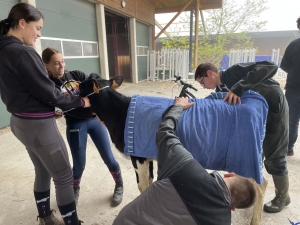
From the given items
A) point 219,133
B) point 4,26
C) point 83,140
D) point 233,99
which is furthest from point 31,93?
point 233,99

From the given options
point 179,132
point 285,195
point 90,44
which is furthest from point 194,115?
point 90,44

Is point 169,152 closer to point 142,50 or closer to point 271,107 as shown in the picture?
point 271,107

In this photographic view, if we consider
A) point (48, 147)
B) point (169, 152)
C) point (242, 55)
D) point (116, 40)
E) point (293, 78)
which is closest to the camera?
point (169, 152)

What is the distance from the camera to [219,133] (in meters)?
1.77

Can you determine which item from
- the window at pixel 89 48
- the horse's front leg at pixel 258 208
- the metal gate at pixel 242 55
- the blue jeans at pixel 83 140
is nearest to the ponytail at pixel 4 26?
the blue jeans at pixel 83 140

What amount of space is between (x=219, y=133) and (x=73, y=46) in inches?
275

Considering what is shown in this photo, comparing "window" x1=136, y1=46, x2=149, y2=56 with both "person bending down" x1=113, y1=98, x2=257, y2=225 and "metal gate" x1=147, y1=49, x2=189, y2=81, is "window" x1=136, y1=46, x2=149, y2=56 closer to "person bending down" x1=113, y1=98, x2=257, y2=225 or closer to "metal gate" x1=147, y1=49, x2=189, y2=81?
"metal gate" x1=147, y1=49, x2=189, y2=81

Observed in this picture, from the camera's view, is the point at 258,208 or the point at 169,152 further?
the point at 258,208

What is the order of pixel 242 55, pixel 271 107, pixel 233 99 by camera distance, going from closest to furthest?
1. pixel 233 99
2. pixel 271 107
3. pixel 242 55

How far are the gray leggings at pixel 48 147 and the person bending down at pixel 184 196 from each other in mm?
811

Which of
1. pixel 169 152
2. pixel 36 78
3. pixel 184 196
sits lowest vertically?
pixel 184 196

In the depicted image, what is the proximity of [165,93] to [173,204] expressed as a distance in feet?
27.8

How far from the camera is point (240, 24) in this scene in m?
23.0

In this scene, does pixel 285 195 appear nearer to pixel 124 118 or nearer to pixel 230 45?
pixel 124 118
